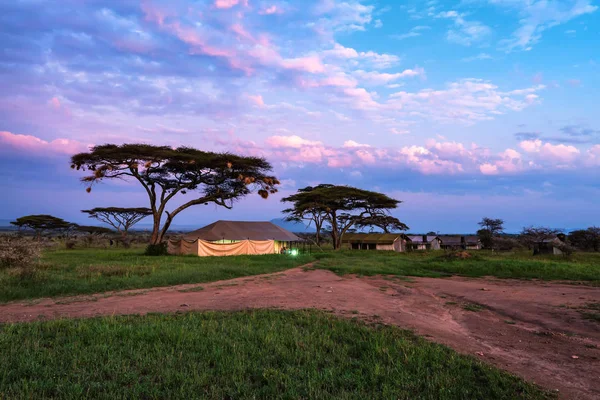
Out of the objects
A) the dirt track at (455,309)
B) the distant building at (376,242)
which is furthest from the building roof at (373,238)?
the dirt track at (455,309)

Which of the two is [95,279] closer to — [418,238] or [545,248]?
[545,248]

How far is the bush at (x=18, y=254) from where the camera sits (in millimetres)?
14875

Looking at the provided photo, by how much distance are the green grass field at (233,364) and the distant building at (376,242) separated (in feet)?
168

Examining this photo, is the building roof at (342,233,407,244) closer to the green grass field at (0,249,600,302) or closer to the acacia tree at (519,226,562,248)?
the acacia tree at (519,226,562,248)

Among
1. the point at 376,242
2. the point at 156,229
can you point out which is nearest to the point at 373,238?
the point at 376,242

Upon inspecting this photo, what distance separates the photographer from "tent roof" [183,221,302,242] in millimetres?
32188

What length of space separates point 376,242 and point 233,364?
54273mm

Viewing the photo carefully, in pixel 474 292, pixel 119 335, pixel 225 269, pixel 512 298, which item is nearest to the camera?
pixel 119 335

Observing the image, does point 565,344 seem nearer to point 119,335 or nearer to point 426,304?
point 426,304

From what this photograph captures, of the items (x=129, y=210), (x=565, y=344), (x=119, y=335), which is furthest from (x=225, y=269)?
(x=129, y=210)

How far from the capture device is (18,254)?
49.5 feet

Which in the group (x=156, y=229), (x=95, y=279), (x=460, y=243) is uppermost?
(x=156, y=229)

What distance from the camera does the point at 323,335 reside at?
6.78 metres

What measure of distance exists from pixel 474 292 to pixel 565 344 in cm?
651
